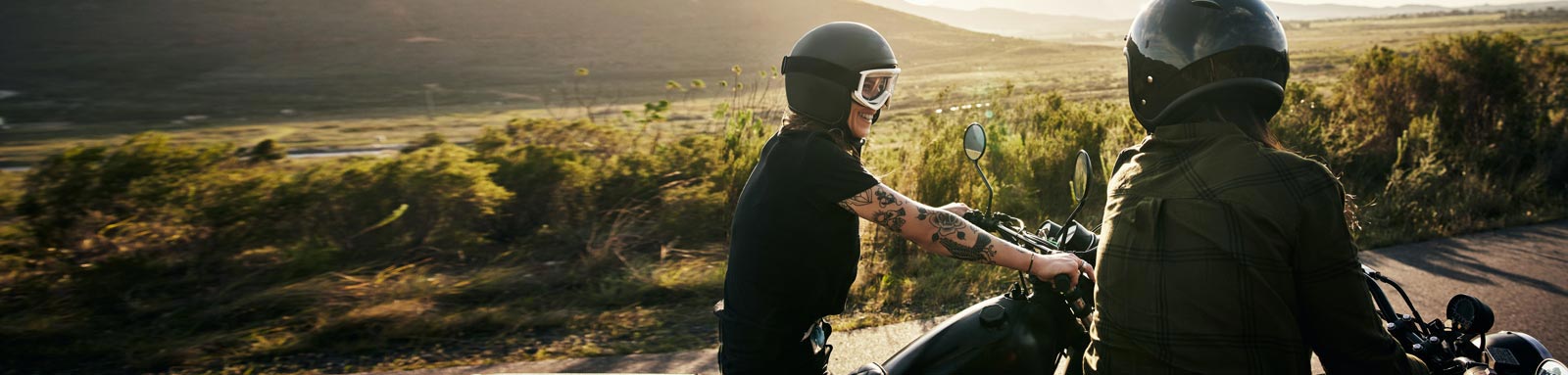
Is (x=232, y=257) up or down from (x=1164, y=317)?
down

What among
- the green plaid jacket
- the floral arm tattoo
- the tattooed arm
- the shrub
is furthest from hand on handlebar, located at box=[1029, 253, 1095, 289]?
the shrub

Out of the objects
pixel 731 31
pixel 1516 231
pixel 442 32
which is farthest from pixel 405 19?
pixel 1516 231

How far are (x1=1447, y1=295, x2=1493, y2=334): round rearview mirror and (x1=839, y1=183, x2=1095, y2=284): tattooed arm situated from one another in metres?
1.10

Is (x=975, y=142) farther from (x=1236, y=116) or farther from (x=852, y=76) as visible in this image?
(x=1236, y=116)

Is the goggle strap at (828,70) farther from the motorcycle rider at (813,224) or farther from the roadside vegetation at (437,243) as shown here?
the roadside vegetation at (437,243)

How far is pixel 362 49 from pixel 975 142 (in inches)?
1954

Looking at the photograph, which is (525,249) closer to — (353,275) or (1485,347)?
(353,275)

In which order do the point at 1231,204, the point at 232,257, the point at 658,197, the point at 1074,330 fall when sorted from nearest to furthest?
the point at 1231,204 < the point at 1074,330 < the point at 232,257 < the point at 658,197

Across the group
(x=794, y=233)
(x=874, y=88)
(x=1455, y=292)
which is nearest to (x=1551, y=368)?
(x=874, y=88)

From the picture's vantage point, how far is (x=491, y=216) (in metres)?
5.96

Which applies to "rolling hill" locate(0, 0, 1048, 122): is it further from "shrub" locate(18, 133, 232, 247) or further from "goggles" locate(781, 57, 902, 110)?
"goggles" locate(781, 57, 902, 110)

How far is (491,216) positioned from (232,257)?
65.9 inches

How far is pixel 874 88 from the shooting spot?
8.06ft

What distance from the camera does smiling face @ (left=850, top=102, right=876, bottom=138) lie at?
2416mm
